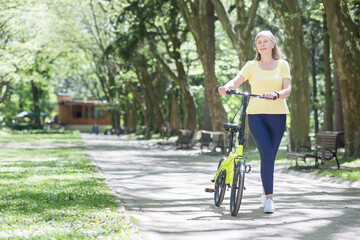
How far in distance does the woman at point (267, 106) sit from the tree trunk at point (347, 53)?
8.47 meters

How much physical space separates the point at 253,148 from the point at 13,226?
18.1 m

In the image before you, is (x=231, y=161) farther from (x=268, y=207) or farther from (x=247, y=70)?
(x=247, y=70)

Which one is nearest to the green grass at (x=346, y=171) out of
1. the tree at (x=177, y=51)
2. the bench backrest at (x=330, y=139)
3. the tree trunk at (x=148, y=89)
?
the bench backrest at (x=330, y=139)

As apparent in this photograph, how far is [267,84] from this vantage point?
6938 millimetres

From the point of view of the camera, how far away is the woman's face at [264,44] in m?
6.87

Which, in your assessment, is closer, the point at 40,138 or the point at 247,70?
the point at 247,70

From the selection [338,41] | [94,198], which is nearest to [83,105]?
[338,41]

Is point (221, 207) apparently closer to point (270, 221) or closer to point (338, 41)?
point (270, 221)

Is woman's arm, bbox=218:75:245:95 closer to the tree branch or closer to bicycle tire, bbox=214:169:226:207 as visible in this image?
bicycle tire, bbox=214:169:226:207

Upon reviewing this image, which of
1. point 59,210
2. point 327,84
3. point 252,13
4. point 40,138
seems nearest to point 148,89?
point 40,138

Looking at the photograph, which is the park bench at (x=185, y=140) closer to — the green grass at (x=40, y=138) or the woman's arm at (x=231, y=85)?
the green grass at (x=40, y=138)

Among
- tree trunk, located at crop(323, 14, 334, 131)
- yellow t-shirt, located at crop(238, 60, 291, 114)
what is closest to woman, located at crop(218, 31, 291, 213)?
yellow t-shirt, located at crop(238, 60, 291, 114)

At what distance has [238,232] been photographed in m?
5.80

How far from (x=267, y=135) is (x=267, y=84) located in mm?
638
